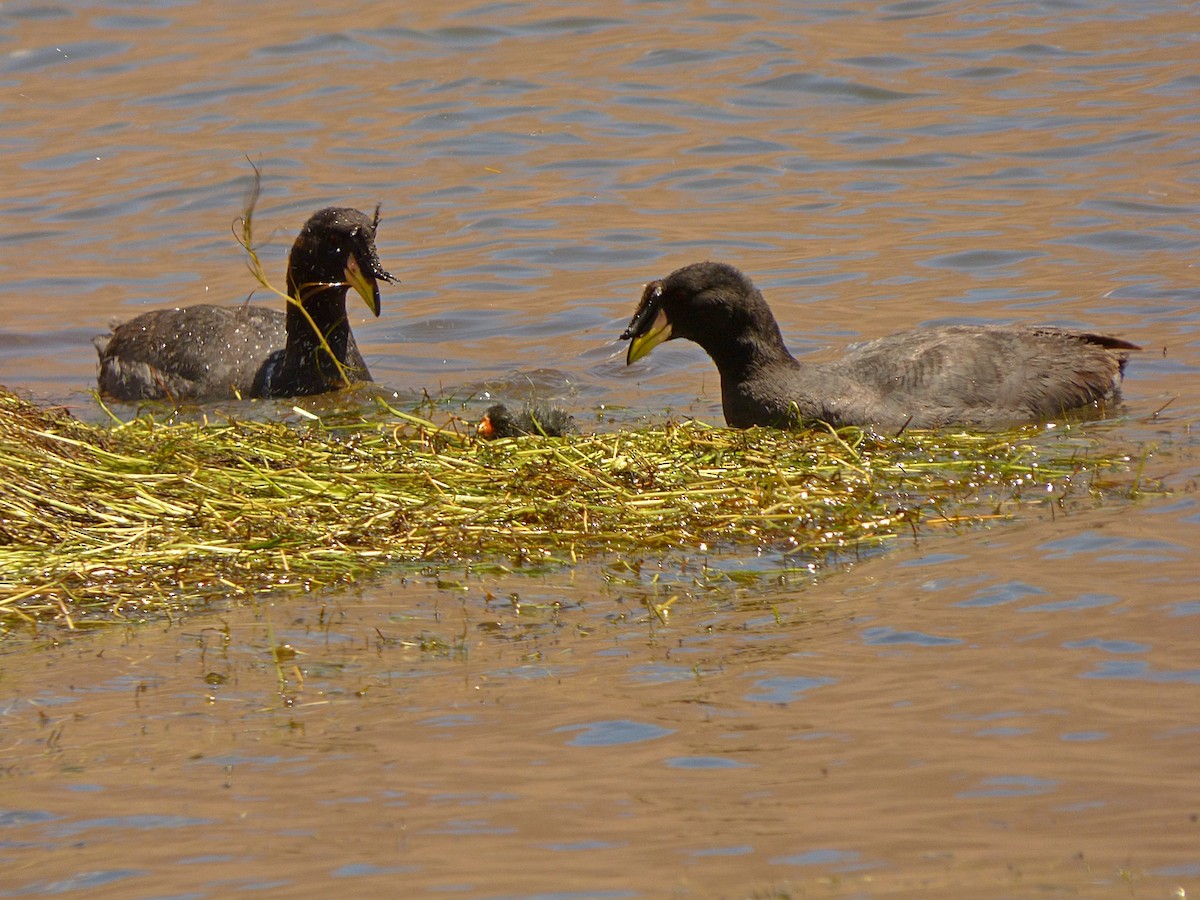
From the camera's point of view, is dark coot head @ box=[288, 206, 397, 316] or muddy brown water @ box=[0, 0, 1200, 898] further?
dark coot head @ box=[288, 206, 397, 316]

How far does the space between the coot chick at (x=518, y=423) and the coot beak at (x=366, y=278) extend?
2.64m

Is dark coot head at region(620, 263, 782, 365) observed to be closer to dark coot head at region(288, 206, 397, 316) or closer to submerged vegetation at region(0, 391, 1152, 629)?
submerged vegetation at region(0, 391, 1152, 629)

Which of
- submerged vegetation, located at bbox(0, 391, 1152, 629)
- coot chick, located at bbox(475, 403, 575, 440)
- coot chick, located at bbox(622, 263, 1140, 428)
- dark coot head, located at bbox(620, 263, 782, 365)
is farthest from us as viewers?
dark coot head, located at bbox(620, 263, 782, 365)

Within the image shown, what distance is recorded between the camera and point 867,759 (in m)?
5.10

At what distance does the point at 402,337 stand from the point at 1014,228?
525cm

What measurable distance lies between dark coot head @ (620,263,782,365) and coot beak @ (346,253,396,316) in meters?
2.38

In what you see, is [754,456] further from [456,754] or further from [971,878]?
[971,878]

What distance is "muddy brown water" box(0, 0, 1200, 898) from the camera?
4.68 meters

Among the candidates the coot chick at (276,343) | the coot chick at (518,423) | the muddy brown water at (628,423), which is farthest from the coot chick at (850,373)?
the coot chick at (276,343)

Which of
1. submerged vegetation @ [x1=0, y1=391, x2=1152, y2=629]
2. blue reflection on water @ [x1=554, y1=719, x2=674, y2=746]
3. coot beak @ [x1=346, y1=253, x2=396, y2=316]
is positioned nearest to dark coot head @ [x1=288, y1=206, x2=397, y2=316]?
coot beak @ [x1=346, y1=253, x2=396, y2=316]

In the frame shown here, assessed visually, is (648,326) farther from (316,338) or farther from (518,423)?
(316,338)

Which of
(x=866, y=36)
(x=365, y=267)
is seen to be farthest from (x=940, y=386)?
(x=866, y=36)

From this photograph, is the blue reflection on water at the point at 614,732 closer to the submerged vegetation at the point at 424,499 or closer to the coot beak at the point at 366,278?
the submerged vegetation at the point at 424,499

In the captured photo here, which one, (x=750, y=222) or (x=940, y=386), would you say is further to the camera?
(x=750, y=222)
